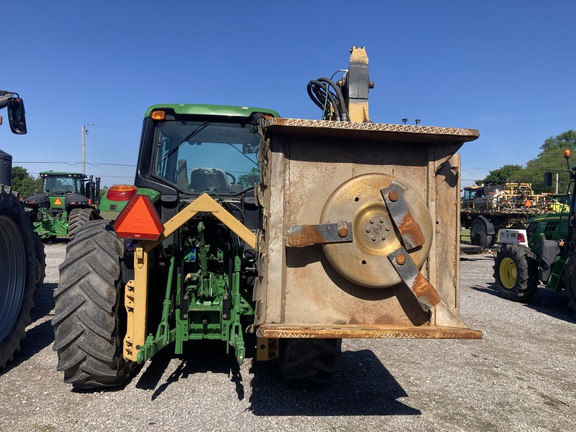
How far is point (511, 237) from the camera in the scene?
1056 centimetres

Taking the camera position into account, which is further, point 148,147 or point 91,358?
point 148,147

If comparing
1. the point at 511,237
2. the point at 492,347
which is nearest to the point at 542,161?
the point at 511,237

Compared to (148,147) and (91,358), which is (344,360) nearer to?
(91,358)

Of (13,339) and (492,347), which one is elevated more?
(13,339)

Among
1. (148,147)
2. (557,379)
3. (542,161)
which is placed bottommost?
(557,379)


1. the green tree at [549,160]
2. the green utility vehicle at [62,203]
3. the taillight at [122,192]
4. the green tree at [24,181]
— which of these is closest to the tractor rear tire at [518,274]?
the taillight at [122,192]

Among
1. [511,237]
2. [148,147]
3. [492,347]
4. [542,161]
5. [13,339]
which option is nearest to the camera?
[13,339]

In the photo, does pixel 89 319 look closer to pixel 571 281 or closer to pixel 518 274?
pixel 571 281

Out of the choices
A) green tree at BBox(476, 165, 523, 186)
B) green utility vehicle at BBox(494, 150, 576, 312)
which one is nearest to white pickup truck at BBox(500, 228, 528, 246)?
green utility vehicle at BBox(494, 150, 576, 312)

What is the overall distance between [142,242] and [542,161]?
6588cm

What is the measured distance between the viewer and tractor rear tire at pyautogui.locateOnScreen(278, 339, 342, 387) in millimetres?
3520

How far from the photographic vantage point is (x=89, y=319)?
3.35 meters

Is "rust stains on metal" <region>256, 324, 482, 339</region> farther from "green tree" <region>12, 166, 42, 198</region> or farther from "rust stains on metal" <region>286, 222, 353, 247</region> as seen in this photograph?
"green tree" <region>12, 166, 42, 198</region>

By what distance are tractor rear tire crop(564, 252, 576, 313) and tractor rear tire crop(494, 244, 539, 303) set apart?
1196mm
